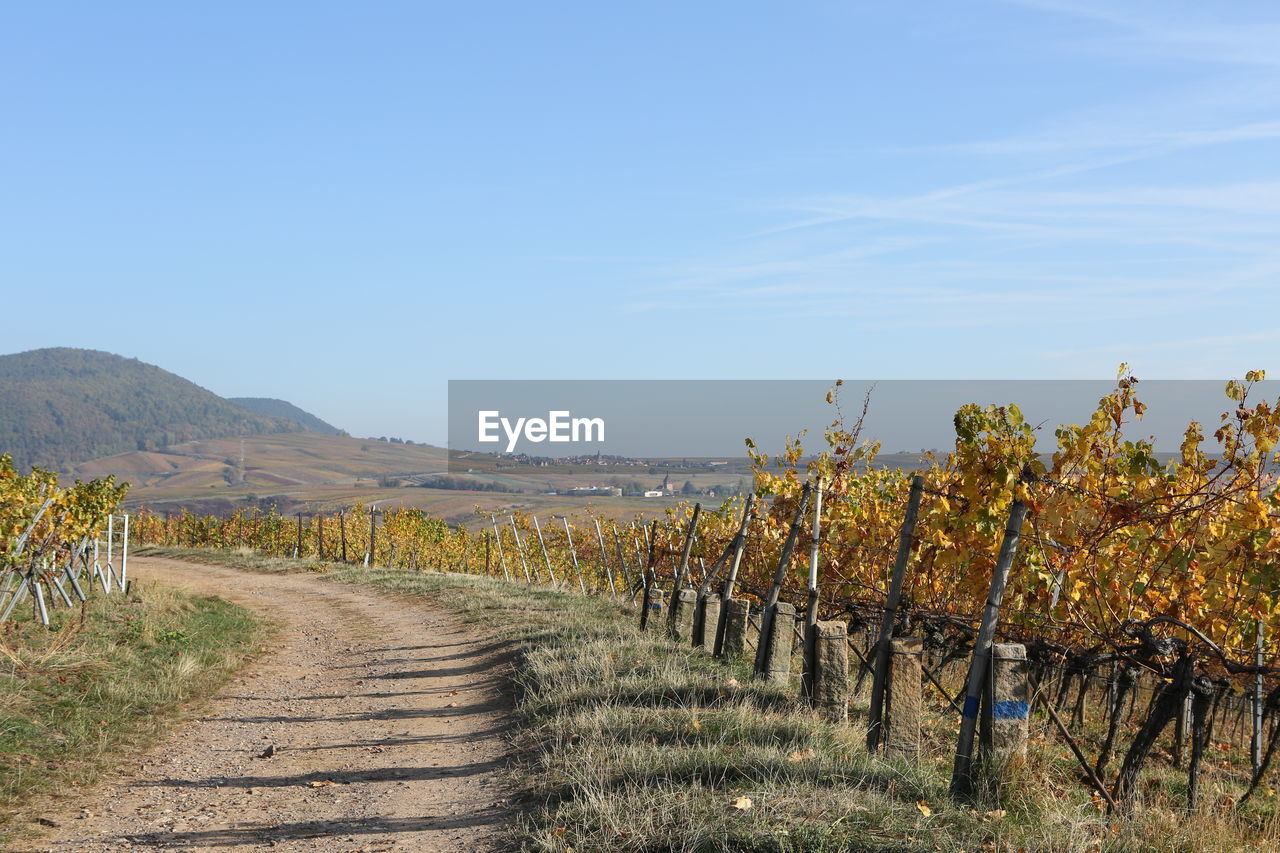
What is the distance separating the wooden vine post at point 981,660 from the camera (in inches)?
213

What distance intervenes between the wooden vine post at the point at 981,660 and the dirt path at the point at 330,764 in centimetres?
255

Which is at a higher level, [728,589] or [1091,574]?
[1091,574]

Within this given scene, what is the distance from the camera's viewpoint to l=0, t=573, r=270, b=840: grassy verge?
21.4 feet

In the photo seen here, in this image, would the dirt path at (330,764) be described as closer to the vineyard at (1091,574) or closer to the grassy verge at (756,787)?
the grassy verge at (756,787)

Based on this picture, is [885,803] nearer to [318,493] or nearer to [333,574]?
[333,574]

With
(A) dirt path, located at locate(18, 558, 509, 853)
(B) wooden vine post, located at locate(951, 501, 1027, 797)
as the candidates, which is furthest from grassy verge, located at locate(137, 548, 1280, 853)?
(A) dirt path, located at locate(18, 558, 509, 853)

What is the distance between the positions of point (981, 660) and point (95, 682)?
7396 mm

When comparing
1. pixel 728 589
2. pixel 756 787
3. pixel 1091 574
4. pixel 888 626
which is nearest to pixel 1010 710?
pixel 888 626

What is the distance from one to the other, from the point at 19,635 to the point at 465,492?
13083 centimetres

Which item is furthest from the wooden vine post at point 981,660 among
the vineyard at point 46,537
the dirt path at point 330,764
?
the vineyard at point 46,537

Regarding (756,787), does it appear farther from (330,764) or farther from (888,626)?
(330,764)

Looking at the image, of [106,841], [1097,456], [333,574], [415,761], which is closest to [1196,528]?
[1097,456]

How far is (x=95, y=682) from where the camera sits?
8766 millimetres

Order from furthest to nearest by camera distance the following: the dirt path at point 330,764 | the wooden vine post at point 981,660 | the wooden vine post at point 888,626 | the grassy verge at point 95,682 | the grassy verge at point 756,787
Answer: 1. the grassy verge at point 95,682
2. the wooden vine post at point 888,626
3. the dirt path at point 330,764
4. the wooden vine post at point 981,660
5. the grassy verge at point 756,787
